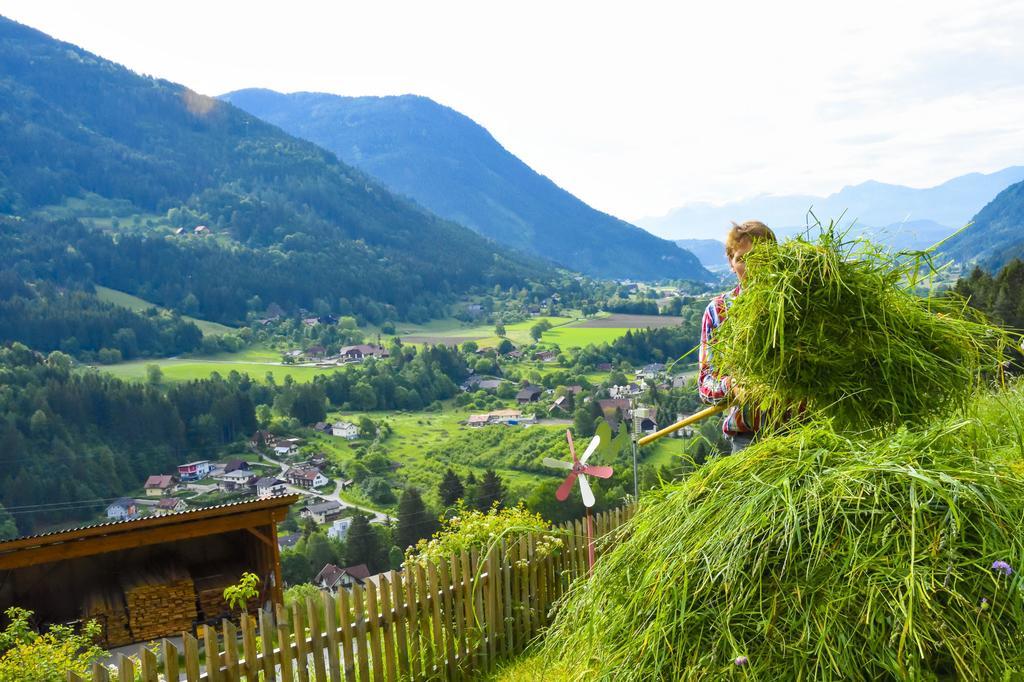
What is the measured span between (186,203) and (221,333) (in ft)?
140

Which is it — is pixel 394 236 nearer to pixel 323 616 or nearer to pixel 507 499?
pixel 507 499

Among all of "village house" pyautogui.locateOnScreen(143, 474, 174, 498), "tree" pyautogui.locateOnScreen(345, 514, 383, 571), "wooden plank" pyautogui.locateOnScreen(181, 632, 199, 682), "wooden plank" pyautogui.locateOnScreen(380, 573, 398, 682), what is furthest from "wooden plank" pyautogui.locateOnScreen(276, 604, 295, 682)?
"village house" pyautogui.locateOnScreen(143, 474, 174, 498)

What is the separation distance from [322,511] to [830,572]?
4953cm

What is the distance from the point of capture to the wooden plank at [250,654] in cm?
346

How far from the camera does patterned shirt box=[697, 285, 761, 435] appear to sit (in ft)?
7.10

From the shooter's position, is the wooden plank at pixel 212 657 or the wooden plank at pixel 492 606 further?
the wooden plank at pixel 492 606

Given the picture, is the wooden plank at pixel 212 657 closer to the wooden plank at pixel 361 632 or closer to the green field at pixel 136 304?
the wooden plank at pixel 361 632

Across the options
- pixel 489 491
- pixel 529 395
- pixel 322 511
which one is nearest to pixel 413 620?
pixel 489 491

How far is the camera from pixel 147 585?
10.6m

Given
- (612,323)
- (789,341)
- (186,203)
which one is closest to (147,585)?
(789,341)

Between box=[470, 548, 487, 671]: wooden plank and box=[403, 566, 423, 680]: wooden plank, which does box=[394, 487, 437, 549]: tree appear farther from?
box=[403, 566, 423, 680]: wooden plank

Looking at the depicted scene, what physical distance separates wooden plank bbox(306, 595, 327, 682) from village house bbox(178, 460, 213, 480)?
179ft

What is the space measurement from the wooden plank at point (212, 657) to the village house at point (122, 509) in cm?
4984

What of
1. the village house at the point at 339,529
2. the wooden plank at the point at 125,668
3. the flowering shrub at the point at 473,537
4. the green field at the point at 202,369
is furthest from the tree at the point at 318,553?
the green field at the point at 202,369
